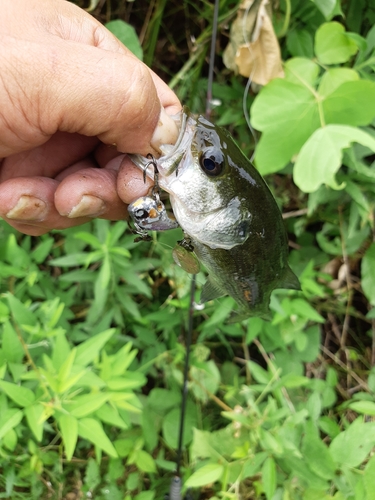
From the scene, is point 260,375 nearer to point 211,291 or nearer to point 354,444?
point 354,444

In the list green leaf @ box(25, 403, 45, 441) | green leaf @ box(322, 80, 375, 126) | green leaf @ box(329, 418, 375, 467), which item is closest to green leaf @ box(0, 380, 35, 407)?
green leaf @ box(25, 403, 45, 441)

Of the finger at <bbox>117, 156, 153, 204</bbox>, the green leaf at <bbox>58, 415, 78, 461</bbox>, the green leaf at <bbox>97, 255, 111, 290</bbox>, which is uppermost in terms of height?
the finger at <bbox>117, 156, 153, 204</bbox>

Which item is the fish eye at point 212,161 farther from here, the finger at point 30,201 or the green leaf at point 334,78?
the green leaf at point 334,78

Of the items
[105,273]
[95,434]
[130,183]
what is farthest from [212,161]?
[95,434]

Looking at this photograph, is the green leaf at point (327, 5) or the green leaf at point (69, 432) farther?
the green leaf at point (327, 5)

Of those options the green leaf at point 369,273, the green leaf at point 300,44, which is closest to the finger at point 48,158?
the green leaf at point 300,44

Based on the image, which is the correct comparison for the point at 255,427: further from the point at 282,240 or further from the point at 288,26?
the point at 288,26

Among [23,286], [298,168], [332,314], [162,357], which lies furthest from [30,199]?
[332,314]

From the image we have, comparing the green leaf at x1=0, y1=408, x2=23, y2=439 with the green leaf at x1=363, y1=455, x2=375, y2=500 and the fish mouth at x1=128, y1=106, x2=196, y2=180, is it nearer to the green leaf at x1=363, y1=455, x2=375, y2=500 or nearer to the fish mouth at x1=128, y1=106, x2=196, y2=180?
the fish mouth at x1=128, y1=106, x2=196, y2=180
